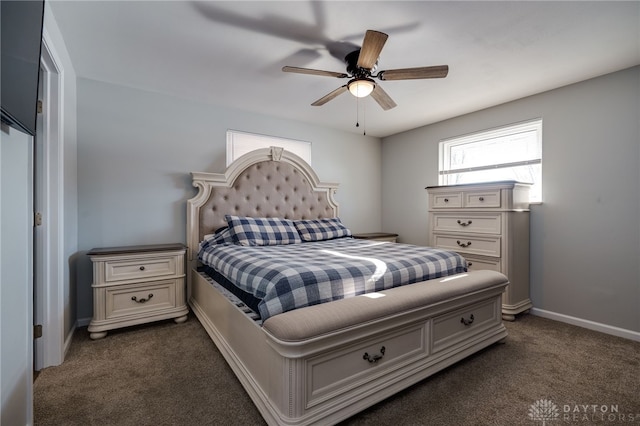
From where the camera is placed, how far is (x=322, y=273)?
1.60m

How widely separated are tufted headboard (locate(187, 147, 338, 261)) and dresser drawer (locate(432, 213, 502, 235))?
1.36 m

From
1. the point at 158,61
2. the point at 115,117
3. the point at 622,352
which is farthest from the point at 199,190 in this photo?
the point at 622,352

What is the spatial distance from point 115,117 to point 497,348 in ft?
13.0

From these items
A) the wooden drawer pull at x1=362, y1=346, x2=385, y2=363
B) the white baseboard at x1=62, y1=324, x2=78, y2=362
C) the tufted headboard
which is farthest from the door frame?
the wooden drawer pull at x1=362, y1=346, x2=385, y2=363

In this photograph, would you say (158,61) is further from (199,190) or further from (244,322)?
(244,322)

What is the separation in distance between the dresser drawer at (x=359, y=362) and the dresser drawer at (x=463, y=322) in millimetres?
149

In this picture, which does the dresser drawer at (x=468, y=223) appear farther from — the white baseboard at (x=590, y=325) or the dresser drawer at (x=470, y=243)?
the white baseboard at (x=590, y=325)

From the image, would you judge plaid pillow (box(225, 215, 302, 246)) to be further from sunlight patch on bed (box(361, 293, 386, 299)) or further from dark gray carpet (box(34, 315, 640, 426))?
sunlight patch on bed (box(361, 293, 386, 299))

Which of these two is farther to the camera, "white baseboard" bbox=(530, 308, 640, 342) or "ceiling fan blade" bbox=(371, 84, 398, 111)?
"white baseboard" bbox=(530, 308, 640, 342)

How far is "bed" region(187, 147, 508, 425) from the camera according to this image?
1.28m

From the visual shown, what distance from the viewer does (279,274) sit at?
5.03 feet

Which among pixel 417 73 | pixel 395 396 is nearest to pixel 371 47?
Result: pixel 417 73

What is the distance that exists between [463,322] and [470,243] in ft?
4.61

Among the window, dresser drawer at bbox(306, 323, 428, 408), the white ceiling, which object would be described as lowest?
dresser drawer at bbox(306, 323, 428, 408)
